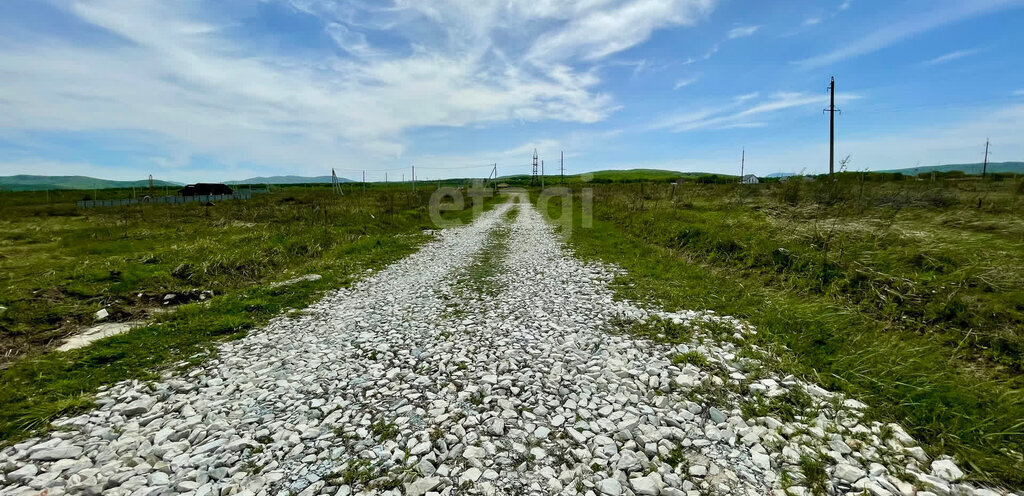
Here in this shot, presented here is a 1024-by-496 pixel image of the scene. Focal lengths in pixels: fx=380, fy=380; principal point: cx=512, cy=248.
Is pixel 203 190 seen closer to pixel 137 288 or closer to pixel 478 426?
pixel 137 288

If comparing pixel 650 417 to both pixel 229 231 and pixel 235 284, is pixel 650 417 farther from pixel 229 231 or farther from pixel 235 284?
pixel 229 231

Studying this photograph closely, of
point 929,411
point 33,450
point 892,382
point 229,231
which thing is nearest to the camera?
point 33,450

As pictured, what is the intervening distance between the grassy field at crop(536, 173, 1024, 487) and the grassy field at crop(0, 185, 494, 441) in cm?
922

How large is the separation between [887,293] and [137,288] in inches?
691

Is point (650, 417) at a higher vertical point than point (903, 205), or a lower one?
A: lower

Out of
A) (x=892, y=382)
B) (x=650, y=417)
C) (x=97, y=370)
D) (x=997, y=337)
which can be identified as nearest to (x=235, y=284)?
(x=97, y=370)

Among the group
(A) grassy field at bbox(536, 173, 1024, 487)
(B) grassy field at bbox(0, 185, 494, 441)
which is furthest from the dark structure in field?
(A) grassy field at bbox(536, 173, 1024, 487)

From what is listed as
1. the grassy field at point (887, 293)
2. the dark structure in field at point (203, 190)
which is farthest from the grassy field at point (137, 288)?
the dark structure in field at point (203, 190)

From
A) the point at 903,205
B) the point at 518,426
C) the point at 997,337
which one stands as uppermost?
the point at 903,205

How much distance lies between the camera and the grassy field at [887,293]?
4.56 metres

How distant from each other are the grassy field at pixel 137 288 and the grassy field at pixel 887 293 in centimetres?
922

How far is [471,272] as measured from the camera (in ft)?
42.3

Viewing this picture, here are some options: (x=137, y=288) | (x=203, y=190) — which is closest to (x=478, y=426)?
(x=137, y=288)

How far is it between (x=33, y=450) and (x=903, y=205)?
2520cm
